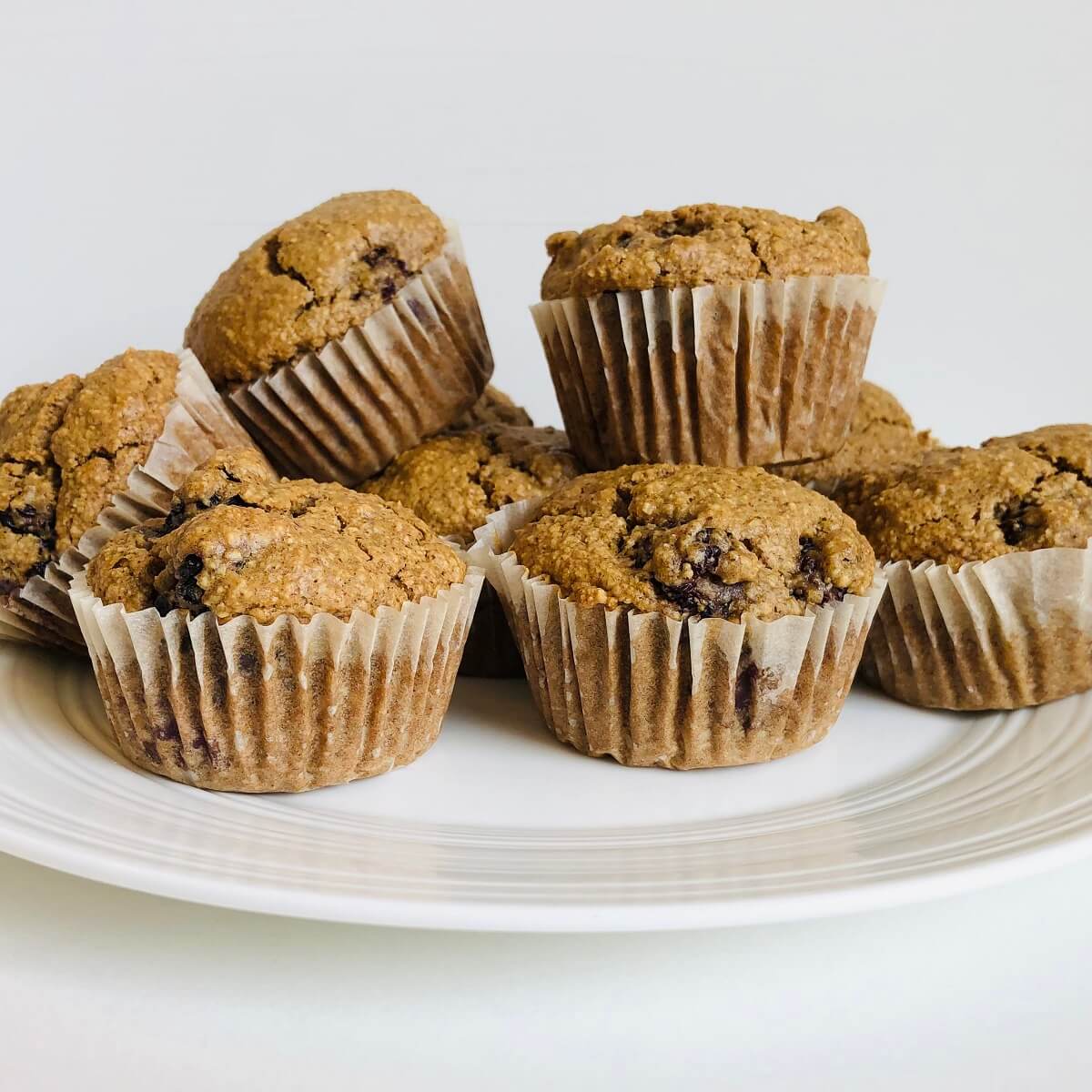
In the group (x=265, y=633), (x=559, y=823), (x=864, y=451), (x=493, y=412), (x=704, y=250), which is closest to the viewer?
(x=265, y=633)

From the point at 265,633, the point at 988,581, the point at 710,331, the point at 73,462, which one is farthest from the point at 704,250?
the point at 73,462

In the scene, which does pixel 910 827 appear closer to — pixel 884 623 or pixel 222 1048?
pixel 884 623

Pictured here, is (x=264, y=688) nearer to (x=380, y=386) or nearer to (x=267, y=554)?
(x=267, y=554)

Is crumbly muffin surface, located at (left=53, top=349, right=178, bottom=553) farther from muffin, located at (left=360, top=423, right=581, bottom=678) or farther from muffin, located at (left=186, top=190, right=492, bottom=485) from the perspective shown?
muffin, located at (left=360, top=423, right=581, bottom=678)

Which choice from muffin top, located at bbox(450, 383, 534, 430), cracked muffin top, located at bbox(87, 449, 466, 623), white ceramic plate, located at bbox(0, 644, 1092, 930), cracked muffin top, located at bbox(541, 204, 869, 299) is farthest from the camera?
muffin top, located at bbox(450, 383, 534, 430)

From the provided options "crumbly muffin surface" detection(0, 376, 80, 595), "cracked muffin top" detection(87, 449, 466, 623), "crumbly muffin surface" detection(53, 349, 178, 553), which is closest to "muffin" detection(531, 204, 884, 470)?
"cracked muffin top" detection(87, 449, 466, 623)
